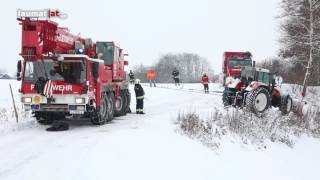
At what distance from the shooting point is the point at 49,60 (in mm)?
14336

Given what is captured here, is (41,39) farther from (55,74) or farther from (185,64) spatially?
(185,64)

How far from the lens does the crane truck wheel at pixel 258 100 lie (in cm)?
1828

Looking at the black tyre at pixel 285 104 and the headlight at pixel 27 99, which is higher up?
the headlight at pixel 27 99

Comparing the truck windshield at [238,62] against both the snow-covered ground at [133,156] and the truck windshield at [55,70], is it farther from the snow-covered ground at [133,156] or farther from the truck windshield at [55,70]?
the truck windshield at [55,70]

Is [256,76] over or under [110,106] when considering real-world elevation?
over

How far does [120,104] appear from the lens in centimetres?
1902

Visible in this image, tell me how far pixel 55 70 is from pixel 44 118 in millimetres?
2062

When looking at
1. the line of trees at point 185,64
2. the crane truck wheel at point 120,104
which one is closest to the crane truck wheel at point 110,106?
the crane truck wheel at point 120,104

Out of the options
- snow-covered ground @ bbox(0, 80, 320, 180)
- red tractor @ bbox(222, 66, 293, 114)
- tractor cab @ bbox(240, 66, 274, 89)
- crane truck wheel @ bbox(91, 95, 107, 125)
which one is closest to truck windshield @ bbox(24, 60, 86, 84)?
crane truck wheel @ bbox(91, 95, 107, 125)

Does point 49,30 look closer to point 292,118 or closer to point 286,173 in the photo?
point 286,173

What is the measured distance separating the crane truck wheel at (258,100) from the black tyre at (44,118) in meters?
7.72

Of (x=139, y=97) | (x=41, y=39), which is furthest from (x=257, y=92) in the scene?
(x=41, y=39)

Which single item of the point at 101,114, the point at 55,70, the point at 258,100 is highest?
the point at 55,70

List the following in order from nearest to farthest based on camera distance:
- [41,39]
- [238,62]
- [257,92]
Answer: [41,39] < [257,92] < [238,62]
